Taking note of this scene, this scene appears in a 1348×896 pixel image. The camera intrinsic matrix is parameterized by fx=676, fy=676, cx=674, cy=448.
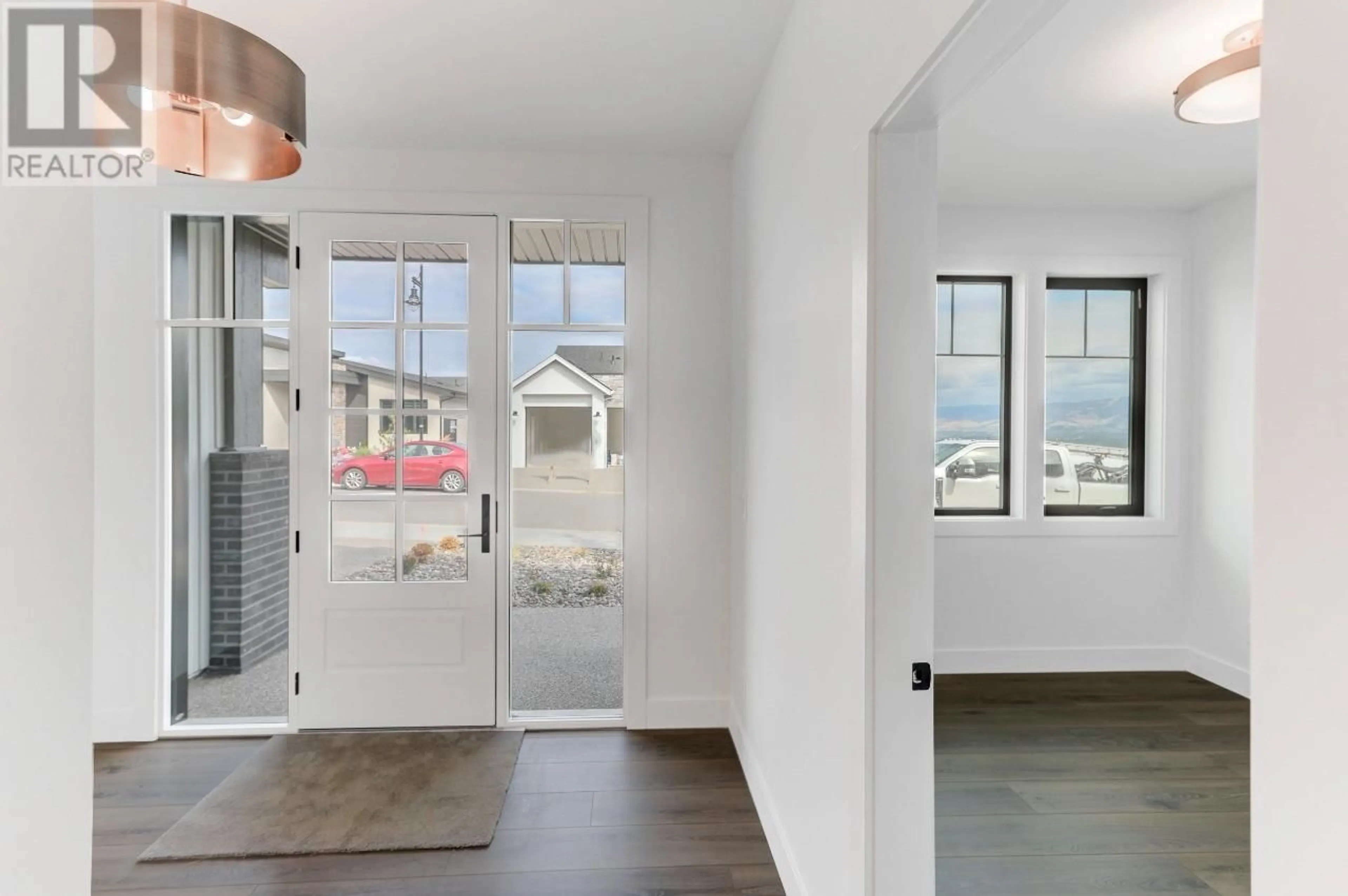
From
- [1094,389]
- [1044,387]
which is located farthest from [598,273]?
[1094,389]

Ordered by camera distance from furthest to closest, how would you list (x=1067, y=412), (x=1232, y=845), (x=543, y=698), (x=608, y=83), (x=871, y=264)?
(x=1067, y=412) → (x=543, y=698) → (x=608, y=83) → (x=1232, y=845) → (x=871, y=264)

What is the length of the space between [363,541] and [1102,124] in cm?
377

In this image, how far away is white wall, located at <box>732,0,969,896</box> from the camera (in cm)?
144

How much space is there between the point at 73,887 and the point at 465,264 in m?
2.73

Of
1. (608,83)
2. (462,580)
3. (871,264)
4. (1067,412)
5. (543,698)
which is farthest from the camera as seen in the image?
(1067,412)

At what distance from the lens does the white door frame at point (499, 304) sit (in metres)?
3.17

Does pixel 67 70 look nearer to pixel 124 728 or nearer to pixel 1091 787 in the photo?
pixel 124 728

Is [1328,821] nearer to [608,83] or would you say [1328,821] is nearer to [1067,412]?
[608,83]

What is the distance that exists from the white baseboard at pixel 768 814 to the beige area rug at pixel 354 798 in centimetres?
97

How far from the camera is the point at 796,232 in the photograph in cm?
206

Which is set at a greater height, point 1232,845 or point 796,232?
point 796,232

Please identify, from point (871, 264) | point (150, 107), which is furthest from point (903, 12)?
point (150, 107)

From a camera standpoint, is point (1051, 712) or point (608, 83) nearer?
point (608, 83)

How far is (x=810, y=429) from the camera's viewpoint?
192cm
